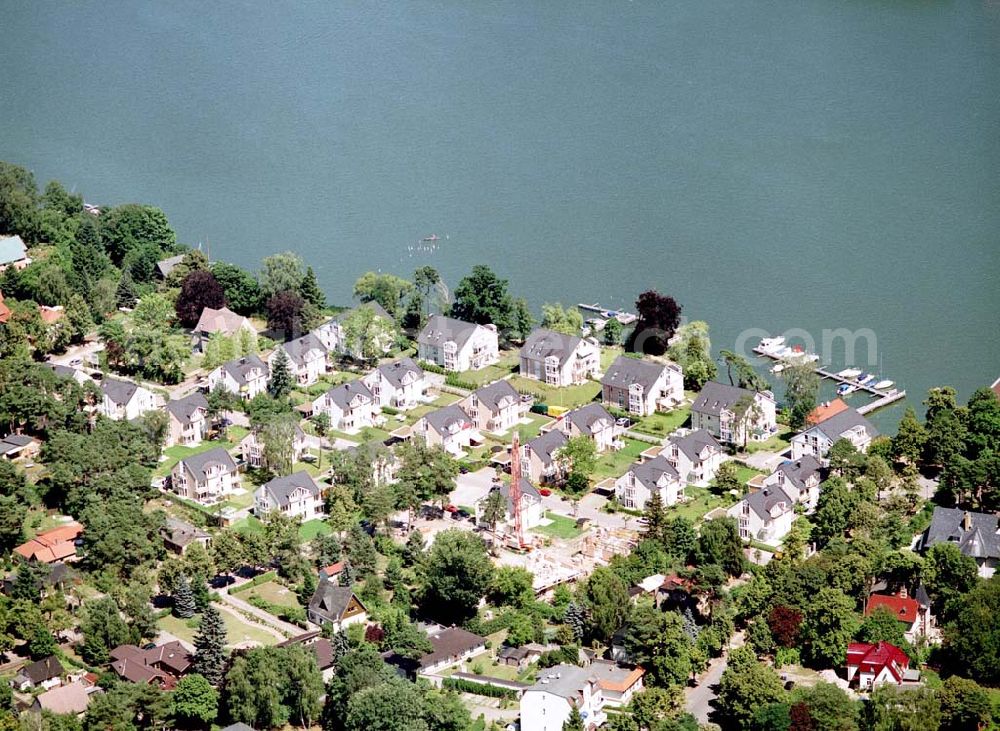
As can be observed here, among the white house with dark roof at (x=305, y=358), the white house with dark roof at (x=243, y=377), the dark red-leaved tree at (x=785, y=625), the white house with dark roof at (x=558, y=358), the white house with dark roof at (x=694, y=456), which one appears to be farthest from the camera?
the white house with dark roof at (x=558, y=358)

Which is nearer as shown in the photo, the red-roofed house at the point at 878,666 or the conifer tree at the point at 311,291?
the red-roofed house at the point at 878,666

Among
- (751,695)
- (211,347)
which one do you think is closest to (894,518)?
(751,695)

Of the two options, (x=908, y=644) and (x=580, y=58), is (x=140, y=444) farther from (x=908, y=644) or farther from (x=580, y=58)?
(x=580, y=58)

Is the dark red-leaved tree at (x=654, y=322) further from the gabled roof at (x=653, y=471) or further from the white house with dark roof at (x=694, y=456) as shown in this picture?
the gabled roof at (x=653, y=471)

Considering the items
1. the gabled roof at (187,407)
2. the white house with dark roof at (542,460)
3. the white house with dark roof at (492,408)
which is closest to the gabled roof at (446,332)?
the white house with dark roof at (492,408)

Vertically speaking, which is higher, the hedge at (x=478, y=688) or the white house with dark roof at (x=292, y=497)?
the white house with dark roof at (x=292, y=497)

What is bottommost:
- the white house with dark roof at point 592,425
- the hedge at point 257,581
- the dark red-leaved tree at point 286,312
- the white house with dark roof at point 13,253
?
the hedge at point 257,581

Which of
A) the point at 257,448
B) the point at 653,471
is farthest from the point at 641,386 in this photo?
the point at 257,448
